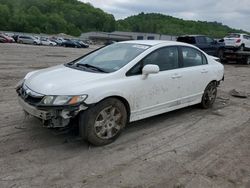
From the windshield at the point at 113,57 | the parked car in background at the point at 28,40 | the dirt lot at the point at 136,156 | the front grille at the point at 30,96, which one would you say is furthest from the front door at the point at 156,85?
the parked car in background at the point at 28,40

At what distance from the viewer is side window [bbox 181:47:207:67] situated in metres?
5.85

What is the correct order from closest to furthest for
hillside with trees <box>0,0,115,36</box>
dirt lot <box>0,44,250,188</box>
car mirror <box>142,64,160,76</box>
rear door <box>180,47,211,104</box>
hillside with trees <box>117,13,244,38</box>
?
dirt lot <box>0,44,250,188</box>
car mirror <box>142,64,160,76</box>
rear door <box>180,47,211,104</box>
hillside with trees <box>117,13,244,38</box>
hillside with trees <box>0,0,115,36</box>

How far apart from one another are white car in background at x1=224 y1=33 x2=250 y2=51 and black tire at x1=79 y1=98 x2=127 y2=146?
16.5 m

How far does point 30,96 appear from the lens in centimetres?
416

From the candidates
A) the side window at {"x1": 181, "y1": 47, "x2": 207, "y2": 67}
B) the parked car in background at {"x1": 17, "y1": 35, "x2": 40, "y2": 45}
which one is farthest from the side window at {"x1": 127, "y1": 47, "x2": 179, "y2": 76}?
the parked car in background at {"x1": 17, "y1": 35, "x2": 40, "y2": 45}

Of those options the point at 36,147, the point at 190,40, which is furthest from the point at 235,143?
the point at 190,40

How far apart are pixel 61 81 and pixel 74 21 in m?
139

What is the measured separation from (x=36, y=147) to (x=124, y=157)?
1310mm

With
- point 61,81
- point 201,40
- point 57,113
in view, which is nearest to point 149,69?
point 61,81

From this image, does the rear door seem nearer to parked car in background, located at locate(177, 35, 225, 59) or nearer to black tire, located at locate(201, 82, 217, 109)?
black tire, located at locate(201, 82, 217, 109)

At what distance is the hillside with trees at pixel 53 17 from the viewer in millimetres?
110812

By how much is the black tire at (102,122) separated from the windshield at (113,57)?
641 mm

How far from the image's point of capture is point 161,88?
5.08 m

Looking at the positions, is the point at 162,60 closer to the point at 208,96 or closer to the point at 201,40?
the point at 208,96
